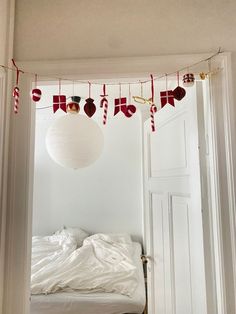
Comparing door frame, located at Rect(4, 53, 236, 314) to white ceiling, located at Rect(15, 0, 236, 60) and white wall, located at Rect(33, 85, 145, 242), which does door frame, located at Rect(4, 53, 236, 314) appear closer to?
white ceiling, located at Rect(15, 0, 236, 60)

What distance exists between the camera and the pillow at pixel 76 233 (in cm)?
287

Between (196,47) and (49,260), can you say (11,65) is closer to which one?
(196,47)

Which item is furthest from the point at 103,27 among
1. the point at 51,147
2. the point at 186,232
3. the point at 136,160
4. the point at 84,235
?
the point at 84,235

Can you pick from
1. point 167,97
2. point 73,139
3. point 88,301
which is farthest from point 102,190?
point 167,97

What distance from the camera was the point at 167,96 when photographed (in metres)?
0.98

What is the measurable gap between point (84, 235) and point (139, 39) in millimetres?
2666

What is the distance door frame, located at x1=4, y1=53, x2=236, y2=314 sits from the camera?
92 centimetres

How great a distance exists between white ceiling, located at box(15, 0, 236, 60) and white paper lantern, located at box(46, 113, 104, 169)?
0.49 m

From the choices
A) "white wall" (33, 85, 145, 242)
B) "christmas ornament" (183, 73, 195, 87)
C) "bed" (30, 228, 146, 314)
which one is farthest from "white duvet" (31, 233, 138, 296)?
"christmas ornament" (183, 73, 195, 87)

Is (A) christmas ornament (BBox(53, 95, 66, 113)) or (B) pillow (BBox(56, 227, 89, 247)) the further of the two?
(B) pillow (BBox(56, 227, 89, 247))

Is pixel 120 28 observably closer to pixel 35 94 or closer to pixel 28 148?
pixel 35 94

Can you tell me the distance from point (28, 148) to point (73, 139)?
0.47m

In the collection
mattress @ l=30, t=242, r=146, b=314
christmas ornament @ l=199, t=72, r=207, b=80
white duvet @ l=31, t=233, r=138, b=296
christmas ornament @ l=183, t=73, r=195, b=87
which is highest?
christmas ornament @ l=199, t=72, r=207, b=80

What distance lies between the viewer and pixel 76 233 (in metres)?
2.94
